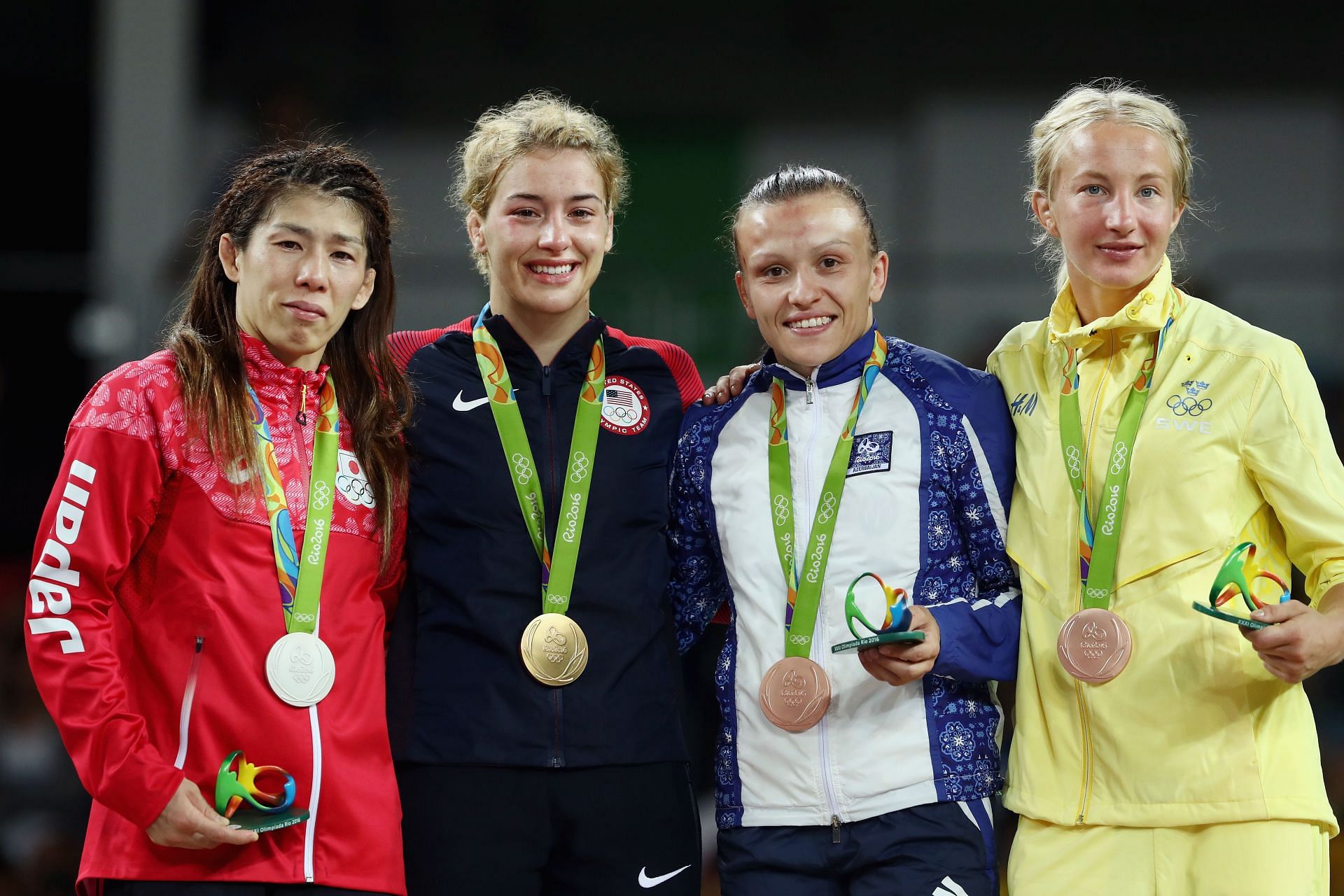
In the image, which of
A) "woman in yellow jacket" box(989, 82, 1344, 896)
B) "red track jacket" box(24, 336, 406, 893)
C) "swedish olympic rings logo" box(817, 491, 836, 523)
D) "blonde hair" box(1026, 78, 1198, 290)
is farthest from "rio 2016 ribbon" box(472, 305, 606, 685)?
"blonde hair" box(1026, 78, 1198, 290)

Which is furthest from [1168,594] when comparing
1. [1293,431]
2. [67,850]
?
[67,850]

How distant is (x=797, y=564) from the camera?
8.73 ft

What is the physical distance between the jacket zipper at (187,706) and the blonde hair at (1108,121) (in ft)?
5.88

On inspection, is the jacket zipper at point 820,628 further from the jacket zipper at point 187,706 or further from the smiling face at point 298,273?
the jacket zipper at point 187,706

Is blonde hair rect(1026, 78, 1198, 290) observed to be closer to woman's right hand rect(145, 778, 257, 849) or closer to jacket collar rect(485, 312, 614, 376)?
jacket collar rect(485, 312, 614, 376)

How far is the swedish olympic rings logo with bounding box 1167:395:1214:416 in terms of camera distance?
2.51m

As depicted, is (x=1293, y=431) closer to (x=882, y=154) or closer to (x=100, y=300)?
(x=100, y=300)

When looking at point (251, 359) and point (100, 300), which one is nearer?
point (251, 359)

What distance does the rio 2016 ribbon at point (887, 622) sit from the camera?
2361 mm

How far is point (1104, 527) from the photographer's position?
2.52 metres

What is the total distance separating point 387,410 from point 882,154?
7129 mm

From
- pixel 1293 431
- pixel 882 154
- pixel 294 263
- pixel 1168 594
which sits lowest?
pixel 1168 594

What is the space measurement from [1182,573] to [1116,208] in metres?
0.70

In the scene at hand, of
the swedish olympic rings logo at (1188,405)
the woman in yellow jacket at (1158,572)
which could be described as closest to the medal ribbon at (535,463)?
the woman in yellow jacket at (1158,572)
